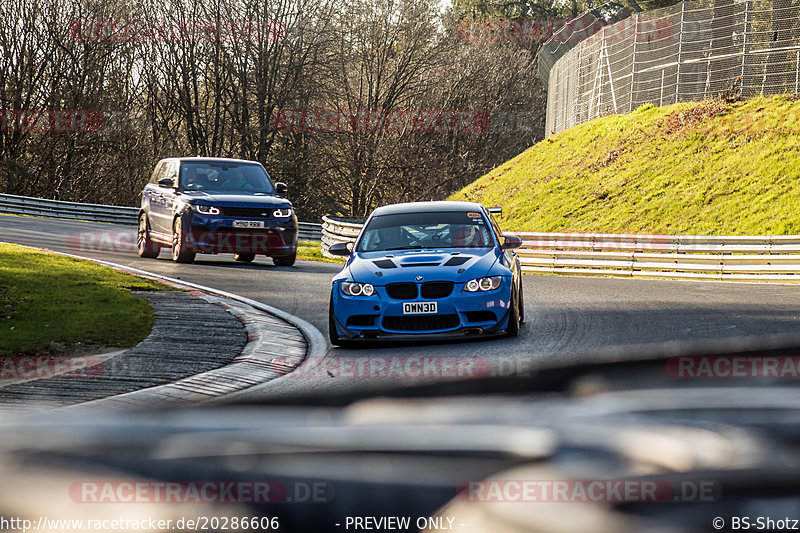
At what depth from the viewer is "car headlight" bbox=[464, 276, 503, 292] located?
32.1ft

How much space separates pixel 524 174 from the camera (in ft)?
129

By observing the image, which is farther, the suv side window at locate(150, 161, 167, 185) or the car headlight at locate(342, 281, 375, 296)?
the suv side window at locate(150, 161, 167, 185)

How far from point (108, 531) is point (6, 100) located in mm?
45021

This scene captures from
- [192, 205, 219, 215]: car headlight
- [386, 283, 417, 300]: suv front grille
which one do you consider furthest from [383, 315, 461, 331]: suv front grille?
[192, 205, 219, 215]: car headlight

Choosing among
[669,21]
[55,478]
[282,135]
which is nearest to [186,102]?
[282,135]

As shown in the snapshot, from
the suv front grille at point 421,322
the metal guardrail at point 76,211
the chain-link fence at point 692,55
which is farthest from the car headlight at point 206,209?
the metal guardrail at point 76,211

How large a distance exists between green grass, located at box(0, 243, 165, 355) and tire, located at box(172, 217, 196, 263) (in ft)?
7.42

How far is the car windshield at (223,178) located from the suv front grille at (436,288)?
386 inches

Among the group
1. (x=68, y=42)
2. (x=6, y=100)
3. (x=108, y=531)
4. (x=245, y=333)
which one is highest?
(x=68, y=42)

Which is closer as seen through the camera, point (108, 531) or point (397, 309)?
point (108, 531)

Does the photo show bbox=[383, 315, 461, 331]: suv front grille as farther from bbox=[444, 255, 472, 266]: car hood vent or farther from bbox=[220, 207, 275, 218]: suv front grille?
bbox=[220, 207, 275, 218]: suv front grille

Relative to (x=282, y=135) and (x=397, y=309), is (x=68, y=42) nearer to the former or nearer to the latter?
(x=282, y=135)

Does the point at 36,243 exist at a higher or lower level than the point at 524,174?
lower

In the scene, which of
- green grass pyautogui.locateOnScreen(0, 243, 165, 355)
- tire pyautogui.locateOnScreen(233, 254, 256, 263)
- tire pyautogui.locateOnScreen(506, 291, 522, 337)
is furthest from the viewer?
tire pyautogui.locateOnScreen(233, 254, 256, 263)
